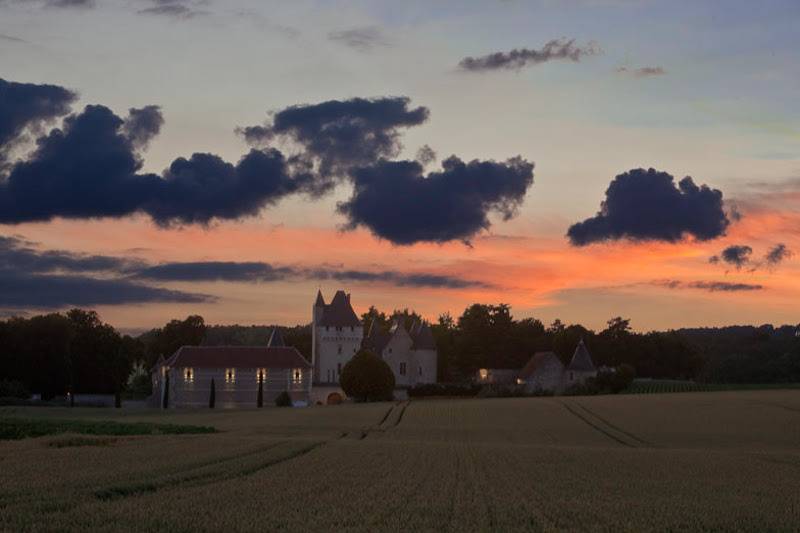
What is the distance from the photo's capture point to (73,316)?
141750 mm

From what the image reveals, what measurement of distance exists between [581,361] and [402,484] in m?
115

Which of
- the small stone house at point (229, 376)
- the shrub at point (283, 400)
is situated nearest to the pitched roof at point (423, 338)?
the small stone house at point (229, 376)

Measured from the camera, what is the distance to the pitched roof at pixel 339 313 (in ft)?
472

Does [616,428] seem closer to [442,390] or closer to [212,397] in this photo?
[212,397]

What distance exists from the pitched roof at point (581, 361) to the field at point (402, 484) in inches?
3005

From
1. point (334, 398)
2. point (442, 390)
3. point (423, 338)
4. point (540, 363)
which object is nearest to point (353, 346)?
point (423, 338)

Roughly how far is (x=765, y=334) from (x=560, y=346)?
64740 millimetres

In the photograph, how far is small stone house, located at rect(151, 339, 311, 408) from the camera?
409ft

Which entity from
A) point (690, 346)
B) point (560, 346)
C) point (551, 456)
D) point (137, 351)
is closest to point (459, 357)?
point (560, 346)

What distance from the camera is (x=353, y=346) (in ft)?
470

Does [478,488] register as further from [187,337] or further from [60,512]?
[187,337]

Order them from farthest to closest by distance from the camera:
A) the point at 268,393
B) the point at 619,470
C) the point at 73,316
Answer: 1. the point at 73,316
2. the point at 268,393
3. the point at 619,470

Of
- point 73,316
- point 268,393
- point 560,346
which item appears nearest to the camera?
point 268,393

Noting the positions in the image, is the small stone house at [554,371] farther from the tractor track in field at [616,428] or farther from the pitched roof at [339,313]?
the tractor track in field at [616,428]
